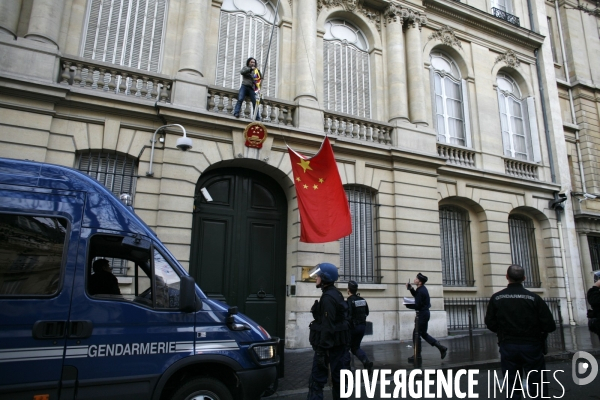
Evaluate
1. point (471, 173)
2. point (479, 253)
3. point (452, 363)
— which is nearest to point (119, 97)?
point (452, 363)

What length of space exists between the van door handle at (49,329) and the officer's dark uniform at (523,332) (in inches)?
188

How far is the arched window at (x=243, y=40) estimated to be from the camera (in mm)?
12125

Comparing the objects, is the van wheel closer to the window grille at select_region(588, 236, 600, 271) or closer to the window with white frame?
the window with white frame

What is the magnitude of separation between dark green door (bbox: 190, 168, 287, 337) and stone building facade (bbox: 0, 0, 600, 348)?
0.04m

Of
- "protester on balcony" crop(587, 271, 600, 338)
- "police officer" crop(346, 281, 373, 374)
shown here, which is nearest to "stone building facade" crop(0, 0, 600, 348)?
"police officer" crop(346, 281, 373, 374)

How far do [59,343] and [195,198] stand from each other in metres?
Answer: 7.07

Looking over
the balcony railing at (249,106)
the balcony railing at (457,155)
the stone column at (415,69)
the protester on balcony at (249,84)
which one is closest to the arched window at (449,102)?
the balcony railing at (457,155)

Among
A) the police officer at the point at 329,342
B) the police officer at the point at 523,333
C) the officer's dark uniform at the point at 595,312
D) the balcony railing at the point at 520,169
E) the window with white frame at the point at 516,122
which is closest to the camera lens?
the police officer at the point at 523,333

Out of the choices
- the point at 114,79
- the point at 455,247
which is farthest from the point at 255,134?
the point at 455,247

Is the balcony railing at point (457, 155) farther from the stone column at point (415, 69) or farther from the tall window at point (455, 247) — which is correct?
the tall window at point (455, 247)

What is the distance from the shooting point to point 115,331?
4113 millimetres

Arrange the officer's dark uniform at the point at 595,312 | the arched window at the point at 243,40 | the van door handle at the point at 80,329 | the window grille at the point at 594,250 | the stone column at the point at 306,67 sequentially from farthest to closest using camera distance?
the window grille at the point at 594,250, the arched window at the point at 243,40, the stone column at the point at 306,67, the officer's dark uniform at the point at 595,312, the van door handle at the point at 80,329

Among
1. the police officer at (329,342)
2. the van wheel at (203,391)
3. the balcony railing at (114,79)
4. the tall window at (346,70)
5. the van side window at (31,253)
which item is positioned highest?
the tall window at (346,70)

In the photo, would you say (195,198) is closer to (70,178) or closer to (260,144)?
(260,144)
